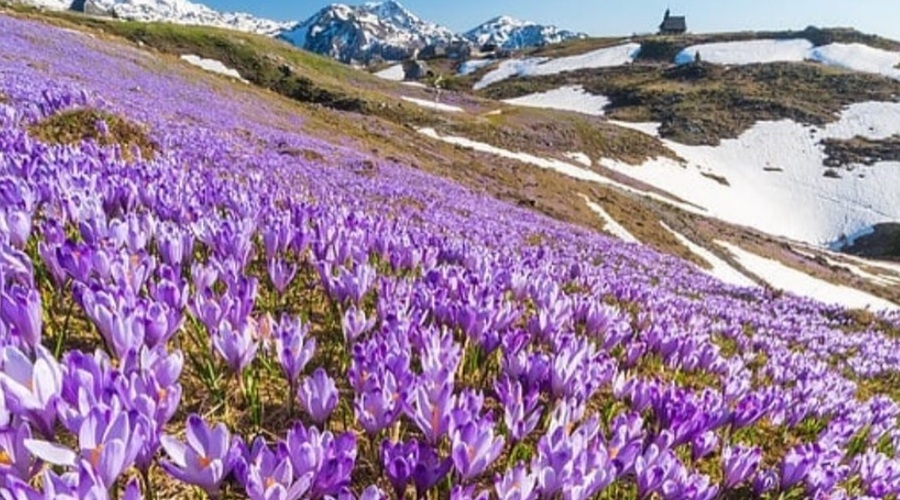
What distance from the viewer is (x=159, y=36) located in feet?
270

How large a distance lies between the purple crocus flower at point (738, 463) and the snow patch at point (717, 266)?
30.2m

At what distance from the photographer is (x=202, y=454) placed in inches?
78.4

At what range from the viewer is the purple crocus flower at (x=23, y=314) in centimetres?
240

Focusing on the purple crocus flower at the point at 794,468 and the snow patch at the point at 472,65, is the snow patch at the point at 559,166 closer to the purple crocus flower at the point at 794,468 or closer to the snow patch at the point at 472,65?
the purple crocus flower at the point at 794,468

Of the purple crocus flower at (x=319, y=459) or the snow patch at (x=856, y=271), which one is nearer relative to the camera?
the purple crocus flower at (x=319, y=459)

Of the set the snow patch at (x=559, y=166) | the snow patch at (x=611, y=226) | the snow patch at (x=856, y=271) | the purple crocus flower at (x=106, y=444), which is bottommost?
the snow patch at (x=856, y=271)

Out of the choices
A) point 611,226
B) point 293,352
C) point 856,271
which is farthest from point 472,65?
point 293,352

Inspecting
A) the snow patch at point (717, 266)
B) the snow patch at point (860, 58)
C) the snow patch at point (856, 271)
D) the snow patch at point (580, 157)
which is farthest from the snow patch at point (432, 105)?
the snow patch at point (860, 58)

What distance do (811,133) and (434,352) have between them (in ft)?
359

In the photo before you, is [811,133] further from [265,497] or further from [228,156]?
[265,497]

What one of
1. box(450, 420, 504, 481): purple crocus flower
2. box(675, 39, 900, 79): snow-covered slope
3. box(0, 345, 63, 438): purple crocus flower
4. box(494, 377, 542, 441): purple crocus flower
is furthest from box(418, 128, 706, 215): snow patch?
box(675, 39, 900, 79): snow-covered slope

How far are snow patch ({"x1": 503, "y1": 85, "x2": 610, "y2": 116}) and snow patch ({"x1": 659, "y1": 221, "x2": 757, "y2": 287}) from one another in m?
75.7

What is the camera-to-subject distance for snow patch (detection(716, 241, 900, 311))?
36.4 meters

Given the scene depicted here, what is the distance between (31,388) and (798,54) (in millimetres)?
159954
